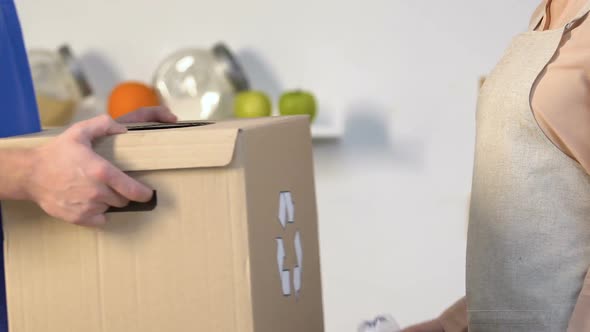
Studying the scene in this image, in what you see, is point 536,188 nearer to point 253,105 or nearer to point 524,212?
point 524,212

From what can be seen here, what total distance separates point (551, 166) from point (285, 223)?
301 mm

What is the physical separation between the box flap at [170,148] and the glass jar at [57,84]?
1.59m

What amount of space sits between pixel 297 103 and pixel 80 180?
1453mm

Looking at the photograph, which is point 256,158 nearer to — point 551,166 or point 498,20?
point 551,166

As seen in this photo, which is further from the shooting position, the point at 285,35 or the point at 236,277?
the point at 285,35

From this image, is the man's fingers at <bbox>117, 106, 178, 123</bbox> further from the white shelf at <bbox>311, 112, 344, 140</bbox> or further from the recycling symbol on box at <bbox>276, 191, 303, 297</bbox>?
the white shelf at <bbox>311, 112, 344, 140</bbox>

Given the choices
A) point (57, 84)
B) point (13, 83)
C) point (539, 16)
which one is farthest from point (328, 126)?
point (539, 16)

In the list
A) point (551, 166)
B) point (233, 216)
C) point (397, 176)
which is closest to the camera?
point (233, 216)

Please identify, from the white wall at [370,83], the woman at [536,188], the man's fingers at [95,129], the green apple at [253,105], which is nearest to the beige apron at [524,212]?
the woman at [536,188]

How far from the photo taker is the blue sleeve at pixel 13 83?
127 centimetres

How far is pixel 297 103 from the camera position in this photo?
2258 mm

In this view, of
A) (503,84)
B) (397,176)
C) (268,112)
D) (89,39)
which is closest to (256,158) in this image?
(503,84)

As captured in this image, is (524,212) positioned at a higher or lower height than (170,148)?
lower

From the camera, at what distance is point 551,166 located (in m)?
0.96
